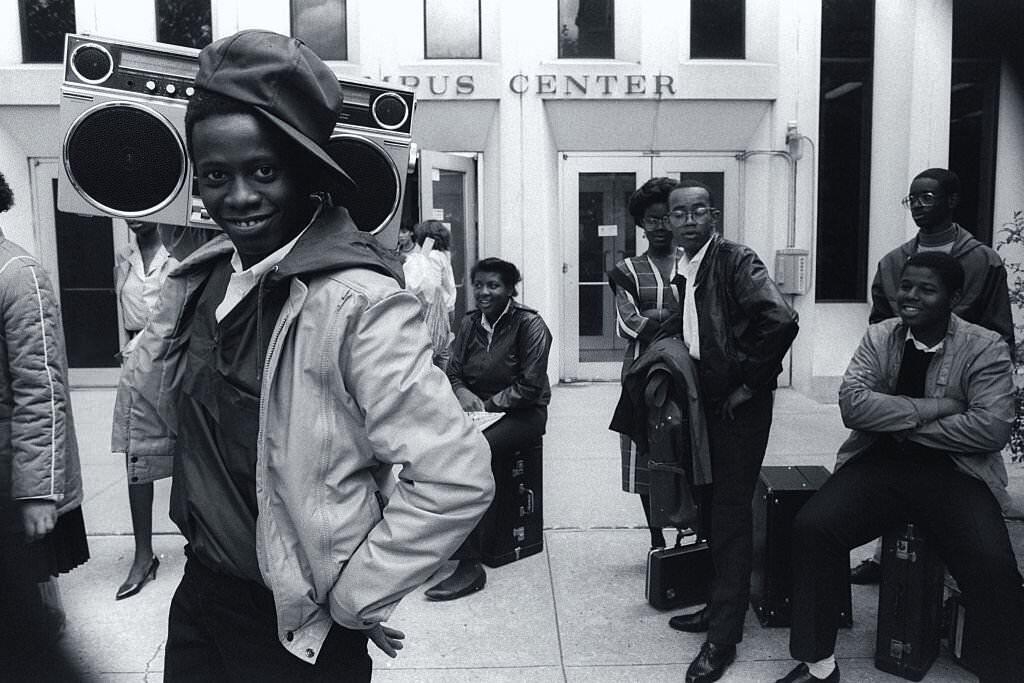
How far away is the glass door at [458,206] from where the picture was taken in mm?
8320

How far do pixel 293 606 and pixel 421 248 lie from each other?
5.32 meters

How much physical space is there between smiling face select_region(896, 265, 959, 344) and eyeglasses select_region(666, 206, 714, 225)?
0.79 m

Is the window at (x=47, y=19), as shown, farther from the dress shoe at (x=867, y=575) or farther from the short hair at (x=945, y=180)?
the dress shoe at (x=867, y=575)

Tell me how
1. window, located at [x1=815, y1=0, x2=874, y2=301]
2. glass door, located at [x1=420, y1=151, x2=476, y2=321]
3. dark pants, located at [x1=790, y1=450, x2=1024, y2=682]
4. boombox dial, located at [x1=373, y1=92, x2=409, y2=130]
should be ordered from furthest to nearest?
window, located at [x1=815, y1=0, x2=874, y2=301] < glass door, located at [x1=420, y1=151, x2=476, y2=321] < dark pants, located at [x1=790, y1=450, x2=1024, y2=682] < boombox dial, located at [x1=373, y1=92, x2=409, y2=130]

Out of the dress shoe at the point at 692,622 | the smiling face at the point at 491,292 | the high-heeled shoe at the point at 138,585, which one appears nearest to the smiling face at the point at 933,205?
the smiling face at the point at 491,292

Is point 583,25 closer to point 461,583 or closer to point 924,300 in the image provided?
point 924,300

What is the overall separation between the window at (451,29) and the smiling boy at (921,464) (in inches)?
240

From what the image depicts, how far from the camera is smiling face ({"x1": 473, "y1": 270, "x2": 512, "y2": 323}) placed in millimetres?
4438

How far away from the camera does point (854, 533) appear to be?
129 inches

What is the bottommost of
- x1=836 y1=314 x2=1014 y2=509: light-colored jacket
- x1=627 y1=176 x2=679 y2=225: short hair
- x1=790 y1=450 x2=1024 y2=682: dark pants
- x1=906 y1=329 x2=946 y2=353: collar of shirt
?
x1=790 y1=450 x2=1024 y2=682: dark pants

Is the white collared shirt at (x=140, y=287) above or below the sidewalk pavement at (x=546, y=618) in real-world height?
above

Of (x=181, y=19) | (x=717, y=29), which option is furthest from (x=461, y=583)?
(x=181, y=19)

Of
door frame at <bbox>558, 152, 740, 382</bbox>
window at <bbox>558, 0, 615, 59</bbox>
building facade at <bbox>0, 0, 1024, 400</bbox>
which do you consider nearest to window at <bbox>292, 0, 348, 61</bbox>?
building facade at <bbox>0, 0, 1024, 400</bbox>

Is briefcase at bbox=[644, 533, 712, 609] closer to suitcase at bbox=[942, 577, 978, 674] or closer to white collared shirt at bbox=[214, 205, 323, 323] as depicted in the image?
suitcase at bbox=[942, 577, 978, 674]
